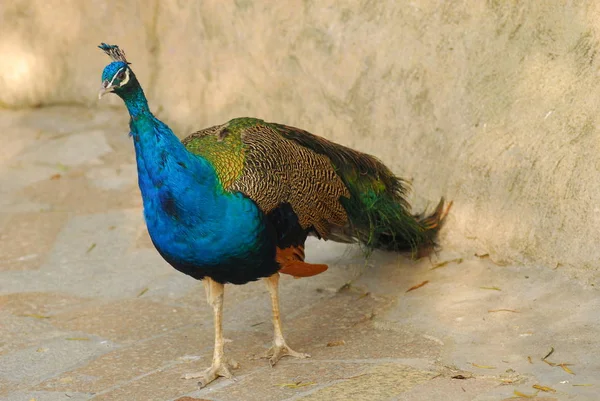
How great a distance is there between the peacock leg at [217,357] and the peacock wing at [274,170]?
46 centimetres

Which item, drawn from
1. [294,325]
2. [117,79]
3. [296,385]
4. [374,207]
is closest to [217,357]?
[296,385]

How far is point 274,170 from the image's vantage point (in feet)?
12.6

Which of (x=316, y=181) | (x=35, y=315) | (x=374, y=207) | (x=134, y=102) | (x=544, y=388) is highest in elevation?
(x=134, y=102)

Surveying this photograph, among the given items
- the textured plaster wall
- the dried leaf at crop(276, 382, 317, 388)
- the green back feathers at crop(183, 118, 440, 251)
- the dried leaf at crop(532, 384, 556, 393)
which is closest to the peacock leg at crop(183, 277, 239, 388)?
the dried leaf at crop(276, 382, 317, 388)

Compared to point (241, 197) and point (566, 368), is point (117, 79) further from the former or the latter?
point (566, 368)

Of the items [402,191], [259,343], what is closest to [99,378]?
[259,343]

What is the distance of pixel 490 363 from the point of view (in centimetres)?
365

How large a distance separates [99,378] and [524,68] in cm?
244

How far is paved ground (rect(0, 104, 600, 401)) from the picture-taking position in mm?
3586

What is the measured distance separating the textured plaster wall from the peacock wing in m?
0.85

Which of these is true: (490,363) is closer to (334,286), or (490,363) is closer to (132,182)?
(334,286)

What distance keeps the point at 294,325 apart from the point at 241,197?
40.2 inches

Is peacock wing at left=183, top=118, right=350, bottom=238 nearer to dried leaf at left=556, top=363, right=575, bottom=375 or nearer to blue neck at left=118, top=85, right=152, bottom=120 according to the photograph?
blue neck at left=118, top=85, right=152, bottom=120

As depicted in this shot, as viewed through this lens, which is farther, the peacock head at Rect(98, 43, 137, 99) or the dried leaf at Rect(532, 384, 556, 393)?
the peacock head at Rect(98, 43, 137, 99)
